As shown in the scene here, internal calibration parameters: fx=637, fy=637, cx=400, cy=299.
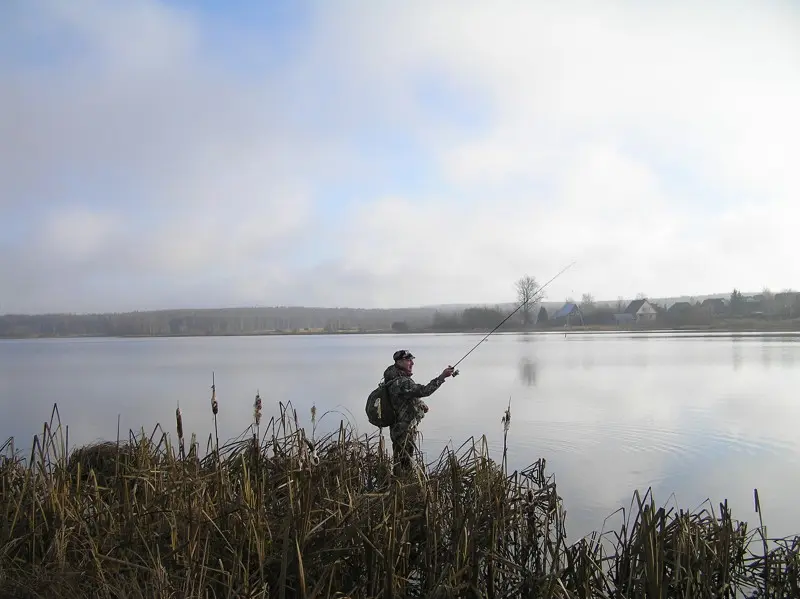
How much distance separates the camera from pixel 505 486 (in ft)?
13.4

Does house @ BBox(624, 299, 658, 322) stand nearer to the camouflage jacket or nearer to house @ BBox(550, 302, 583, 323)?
house @ BBox(550, 302, 583, 323)

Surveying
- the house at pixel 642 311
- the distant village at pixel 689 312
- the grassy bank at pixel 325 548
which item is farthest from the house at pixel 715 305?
the grassy bank at pixel 325 548

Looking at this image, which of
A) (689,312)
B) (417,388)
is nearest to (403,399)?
(417,388)

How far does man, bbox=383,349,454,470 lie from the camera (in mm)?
4992

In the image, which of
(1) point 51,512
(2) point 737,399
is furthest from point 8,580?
(2) point 737,399

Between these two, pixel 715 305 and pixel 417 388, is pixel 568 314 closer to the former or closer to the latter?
pixel 715 305

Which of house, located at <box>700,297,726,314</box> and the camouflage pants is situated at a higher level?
house, located at <box>700,297,726,314</box>

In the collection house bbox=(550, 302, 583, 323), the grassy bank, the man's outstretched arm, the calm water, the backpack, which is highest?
house bbox=(550, 302, 583, 323)

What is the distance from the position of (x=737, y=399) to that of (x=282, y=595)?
35.8ft

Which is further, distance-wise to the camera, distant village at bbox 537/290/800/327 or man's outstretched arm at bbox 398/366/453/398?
distant village at bbox 537/290/800/327

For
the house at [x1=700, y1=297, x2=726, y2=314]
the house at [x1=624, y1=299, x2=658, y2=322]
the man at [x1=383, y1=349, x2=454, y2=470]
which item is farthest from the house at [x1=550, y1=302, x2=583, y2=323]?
the man at [x1=383, y1=349, x2=454, y2=470]

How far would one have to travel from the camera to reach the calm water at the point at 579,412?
19.7 feet

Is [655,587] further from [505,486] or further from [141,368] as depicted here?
[141,368]

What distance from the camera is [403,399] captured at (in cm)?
509
